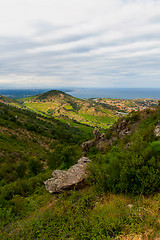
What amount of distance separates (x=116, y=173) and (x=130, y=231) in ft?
10.6

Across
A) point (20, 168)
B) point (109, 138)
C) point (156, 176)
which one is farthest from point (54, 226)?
point (20, 168)

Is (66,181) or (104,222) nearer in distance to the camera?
(104,222)

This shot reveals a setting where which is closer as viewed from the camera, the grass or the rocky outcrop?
the grass

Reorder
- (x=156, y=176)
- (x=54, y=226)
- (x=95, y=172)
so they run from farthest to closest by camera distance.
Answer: (x=95, y=172), (x=54, y=226), (x=156, y=176)

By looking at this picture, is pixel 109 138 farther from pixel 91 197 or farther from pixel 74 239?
pixel 74 239

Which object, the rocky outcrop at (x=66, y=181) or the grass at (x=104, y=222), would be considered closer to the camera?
the grass at (x=104, y=222)

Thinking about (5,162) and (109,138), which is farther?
(5,162)

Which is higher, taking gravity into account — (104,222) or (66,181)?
(104,222)

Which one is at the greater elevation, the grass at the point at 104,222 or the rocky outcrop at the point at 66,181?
the grass at the point at 104,222

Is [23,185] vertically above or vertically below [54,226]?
below

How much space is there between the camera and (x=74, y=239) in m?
5.08

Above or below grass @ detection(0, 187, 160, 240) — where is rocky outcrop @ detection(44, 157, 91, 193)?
below

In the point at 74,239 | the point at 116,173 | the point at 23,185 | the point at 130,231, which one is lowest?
the point at 23,185

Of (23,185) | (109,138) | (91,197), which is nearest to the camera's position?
(91,197)
